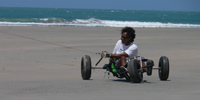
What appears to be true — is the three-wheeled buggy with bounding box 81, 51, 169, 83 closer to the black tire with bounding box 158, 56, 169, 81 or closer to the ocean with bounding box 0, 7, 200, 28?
the black tire with bounding box 158, 56, 169, 81

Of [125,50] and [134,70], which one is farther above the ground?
[125,50]

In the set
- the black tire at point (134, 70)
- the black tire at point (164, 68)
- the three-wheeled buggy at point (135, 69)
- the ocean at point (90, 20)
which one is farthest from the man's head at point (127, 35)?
the ocean at point (90, 20)

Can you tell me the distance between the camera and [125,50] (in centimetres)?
923

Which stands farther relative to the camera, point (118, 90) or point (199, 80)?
point (199, 80)

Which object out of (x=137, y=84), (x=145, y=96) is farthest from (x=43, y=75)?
(x=145, y=96)

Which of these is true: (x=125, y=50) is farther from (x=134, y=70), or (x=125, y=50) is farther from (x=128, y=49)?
Answer: (x=134, y=70)

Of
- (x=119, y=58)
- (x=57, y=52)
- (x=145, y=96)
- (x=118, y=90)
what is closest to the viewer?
(x=145, y=96)

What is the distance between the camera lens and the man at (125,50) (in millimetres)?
8984

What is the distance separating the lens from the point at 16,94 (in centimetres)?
674

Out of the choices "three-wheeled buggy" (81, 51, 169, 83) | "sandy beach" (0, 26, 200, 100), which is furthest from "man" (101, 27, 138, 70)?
"sandy beach" (0, 26, 200, 100)

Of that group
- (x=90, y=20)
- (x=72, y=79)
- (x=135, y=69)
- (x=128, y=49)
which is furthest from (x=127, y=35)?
(x=90, y=20)

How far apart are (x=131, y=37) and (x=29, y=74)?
2.73m

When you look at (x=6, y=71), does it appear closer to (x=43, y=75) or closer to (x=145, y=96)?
(x=43, y=75)

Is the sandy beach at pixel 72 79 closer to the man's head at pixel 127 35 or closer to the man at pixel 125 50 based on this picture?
the man at pixel 125 50
